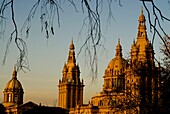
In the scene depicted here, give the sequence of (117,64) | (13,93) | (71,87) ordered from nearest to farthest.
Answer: (117,64) → (13,93) → (71,87)

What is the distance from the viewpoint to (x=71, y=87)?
115500 millimetres

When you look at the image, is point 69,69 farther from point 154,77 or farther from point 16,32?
point 16,32

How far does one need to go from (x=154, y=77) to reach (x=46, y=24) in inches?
907

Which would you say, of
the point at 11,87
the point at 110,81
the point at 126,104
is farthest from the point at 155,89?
the point at 11,87

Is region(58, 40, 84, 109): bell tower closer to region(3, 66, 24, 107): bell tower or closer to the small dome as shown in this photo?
region(3, 66, 24, 107): bell tower

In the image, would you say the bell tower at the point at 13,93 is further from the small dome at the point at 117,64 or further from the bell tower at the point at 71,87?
the small dome at the point at 117,64

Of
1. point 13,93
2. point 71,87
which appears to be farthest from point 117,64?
point 13,93

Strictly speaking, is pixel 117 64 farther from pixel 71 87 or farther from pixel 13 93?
pixel 13 93

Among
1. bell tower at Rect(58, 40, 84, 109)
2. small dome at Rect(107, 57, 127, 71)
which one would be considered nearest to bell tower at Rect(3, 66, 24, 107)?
bell tower at Rect(58, 40, 84, 109)

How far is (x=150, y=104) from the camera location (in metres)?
25.7

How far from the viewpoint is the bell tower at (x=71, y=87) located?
11525 centimetres

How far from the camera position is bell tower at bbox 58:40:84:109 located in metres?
115

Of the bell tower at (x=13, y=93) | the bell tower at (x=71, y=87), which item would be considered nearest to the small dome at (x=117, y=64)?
the bell tower at (x=71, y=87)

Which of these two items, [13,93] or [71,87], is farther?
[71,87]
